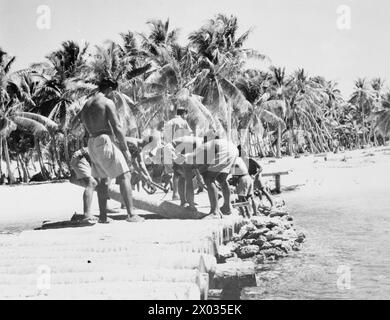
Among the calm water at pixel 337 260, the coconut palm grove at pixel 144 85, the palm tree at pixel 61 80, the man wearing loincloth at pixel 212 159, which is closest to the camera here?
the calm water at pixel 337 260

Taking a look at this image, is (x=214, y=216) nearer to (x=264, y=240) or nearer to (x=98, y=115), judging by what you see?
(x=98, y=115)

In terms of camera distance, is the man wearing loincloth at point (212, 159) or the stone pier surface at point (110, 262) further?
the man wearing loincloth at point (212, 159)

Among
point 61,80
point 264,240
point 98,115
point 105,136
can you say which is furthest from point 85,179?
point 61,80

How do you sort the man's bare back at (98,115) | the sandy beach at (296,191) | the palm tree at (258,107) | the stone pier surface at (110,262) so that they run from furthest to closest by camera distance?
the palm tree at (258,107) → the sandy beach at (296,191) → the man's bare back at (98,115) → the stone pier surface at (110,262)

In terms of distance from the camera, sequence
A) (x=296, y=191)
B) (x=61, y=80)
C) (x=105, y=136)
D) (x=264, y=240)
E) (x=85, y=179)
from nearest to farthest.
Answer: (x=105, y=136) < (x=85, y=179) < (x=264, y=240) < (x=296, y=191) < (x=61, y=80)

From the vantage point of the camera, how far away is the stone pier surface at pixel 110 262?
3.41m

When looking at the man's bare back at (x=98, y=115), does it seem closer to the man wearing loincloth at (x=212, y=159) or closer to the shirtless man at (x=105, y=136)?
the shirtless man at (x=105, y=136)

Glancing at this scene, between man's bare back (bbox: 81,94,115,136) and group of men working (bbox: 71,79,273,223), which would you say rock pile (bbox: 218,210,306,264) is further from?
man's bare back (bbox: 81,94,115,136)

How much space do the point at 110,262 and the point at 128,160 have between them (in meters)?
2.15

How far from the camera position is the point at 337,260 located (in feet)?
27.5

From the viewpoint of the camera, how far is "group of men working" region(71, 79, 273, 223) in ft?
18.9

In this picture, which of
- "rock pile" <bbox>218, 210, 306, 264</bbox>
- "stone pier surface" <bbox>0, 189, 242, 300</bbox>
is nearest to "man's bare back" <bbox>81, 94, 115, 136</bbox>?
"stone pier surface" <bbox>0, 189, 242, 300</bbox>

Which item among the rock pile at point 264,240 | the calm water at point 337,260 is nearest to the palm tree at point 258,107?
the calm water at point 337,260

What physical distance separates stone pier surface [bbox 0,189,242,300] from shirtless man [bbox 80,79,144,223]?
70 cm
